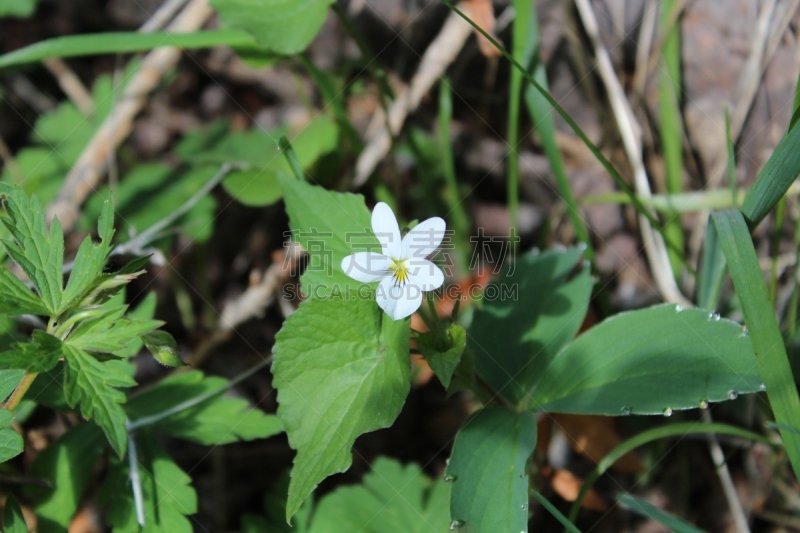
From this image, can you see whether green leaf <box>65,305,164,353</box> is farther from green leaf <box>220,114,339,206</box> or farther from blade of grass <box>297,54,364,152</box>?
blade of grass <box>297,54,364,152</box>

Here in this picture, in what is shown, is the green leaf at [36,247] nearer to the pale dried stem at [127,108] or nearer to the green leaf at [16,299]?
the green leaf at [16,299]

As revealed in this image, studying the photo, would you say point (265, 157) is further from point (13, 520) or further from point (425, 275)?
point (13, 520)

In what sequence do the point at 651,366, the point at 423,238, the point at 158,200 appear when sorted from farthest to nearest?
1. the point at 158,200
2. the point at 651,366
3. the point at 423,238

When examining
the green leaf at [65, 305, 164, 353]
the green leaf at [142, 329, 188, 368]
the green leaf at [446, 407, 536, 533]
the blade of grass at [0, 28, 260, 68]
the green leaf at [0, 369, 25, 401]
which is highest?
the blade of grass at [0, 28, 260, 68]

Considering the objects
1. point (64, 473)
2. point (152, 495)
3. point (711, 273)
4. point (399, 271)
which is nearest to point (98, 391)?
point (152, 495)

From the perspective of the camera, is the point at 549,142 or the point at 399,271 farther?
the point at 549,142

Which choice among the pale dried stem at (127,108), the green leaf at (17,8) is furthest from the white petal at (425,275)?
the green leaf at (17,8)

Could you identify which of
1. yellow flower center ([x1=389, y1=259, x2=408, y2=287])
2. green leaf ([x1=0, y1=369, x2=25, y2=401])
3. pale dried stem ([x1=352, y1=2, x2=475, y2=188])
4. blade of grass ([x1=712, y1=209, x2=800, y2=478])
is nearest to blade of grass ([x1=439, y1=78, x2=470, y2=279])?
pale dried stem ([x1=352, y1=2, x2=475, y2=188])
